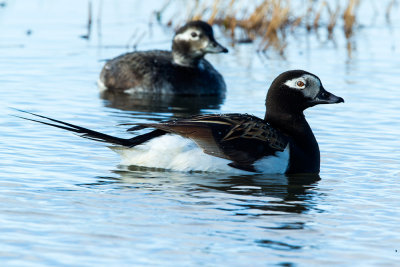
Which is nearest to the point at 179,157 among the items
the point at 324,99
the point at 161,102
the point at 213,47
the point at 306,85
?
the point at 306,85

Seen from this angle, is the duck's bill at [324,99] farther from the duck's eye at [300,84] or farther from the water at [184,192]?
the water at [184,192]

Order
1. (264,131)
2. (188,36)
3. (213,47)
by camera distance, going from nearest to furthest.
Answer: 1. (264,131)
2. (213,47)
3. (188,36)

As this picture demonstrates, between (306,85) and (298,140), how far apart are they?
561 millimetres

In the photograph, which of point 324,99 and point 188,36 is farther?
point 188,36

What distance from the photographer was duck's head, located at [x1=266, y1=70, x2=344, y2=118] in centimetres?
872

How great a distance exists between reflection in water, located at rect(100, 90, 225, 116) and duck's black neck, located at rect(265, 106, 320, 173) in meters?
3.20

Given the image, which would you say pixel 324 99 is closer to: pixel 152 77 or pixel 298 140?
pixel 298 140

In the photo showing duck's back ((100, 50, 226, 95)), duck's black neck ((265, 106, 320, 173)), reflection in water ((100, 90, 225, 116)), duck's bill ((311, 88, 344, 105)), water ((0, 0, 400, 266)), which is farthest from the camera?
duck's back ((100, 50, 226, 95))

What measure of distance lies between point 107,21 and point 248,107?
7178mm

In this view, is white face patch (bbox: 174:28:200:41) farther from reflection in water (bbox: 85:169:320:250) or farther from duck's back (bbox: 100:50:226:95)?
reflection in water (bbox: 85:169:320:250)

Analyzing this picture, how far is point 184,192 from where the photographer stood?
7.57 meters

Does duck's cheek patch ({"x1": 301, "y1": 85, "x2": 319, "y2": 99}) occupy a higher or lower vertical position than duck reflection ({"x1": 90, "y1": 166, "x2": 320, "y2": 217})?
higher

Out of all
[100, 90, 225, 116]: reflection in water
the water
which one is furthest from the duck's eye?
[100, 90, 225, 116]: reflection in water

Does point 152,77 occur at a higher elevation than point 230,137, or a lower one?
higher
